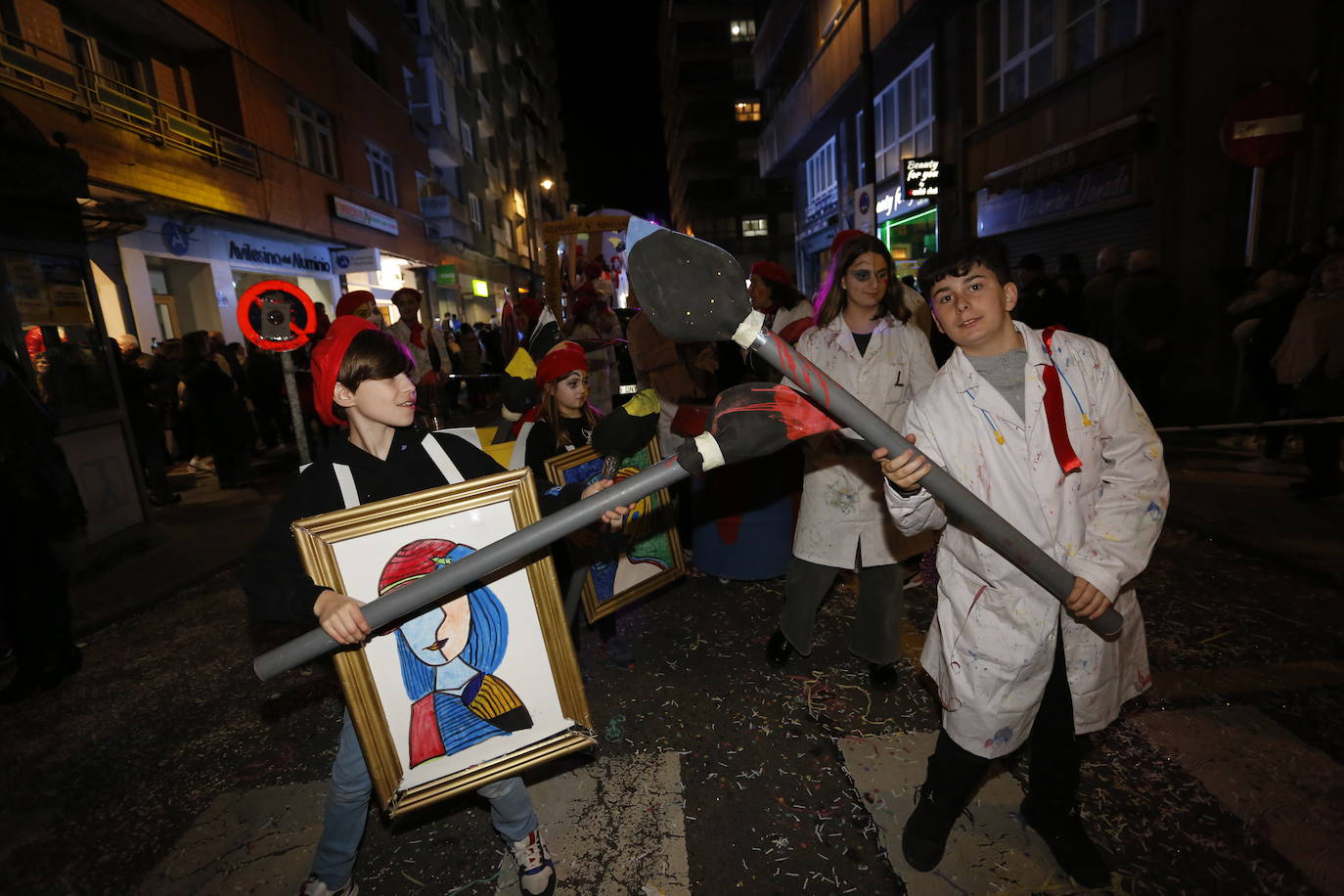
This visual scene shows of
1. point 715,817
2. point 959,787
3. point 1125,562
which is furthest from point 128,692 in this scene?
point 1125,562

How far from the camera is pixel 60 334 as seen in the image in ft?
19.8

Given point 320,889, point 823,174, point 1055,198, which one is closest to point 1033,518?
point 320,889

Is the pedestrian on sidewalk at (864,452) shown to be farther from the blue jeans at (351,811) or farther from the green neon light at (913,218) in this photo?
the green neon light at (913,218)

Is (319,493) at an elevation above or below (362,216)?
below

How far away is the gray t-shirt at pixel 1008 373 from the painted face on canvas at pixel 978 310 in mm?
23

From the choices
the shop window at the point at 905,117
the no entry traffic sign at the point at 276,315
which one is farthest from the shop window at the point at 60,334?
the shop window at the point at 905,117

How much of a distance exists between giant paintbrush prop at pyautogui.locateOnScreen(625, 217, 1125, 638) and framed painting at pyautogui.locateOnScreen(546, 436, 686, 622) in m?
1.85

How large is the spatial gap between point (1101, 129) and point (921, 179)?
538 cm

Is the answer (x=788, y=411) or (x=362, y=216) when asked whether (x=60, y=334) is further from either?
(x=362, y=216)

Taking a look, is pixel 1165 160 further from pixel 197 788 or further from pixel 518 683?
pixel 197 788

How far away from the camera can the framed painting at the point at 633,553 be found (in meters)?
3.49

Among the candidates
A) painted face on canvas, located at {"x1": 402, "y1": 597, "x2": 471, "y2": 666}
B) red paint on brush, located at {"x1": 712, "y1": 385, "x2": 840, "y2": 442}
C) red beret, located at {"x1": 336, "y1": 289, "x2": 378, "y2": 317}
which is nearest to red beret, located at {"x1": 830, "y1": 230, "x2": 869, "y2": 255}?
red paint on brush, located at {"x1": 712, "y1": 385, "x2": 840, "y2": 442}

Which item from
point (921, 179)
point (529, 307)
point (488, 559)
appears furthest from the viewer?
point (921, 179)

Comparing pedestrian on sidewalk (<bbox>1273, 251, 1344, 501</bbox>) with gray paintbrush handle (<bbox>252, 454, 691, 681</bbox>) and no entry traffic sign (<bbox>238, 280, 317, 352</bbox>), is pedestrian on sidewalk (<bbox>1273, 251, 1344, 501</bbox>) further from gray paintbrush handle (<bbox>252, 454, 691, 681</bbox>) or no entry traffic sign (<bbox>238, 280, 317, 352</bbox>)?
no entry traffic sign (<bbox>238, 280, 317, 352</bbox>)
